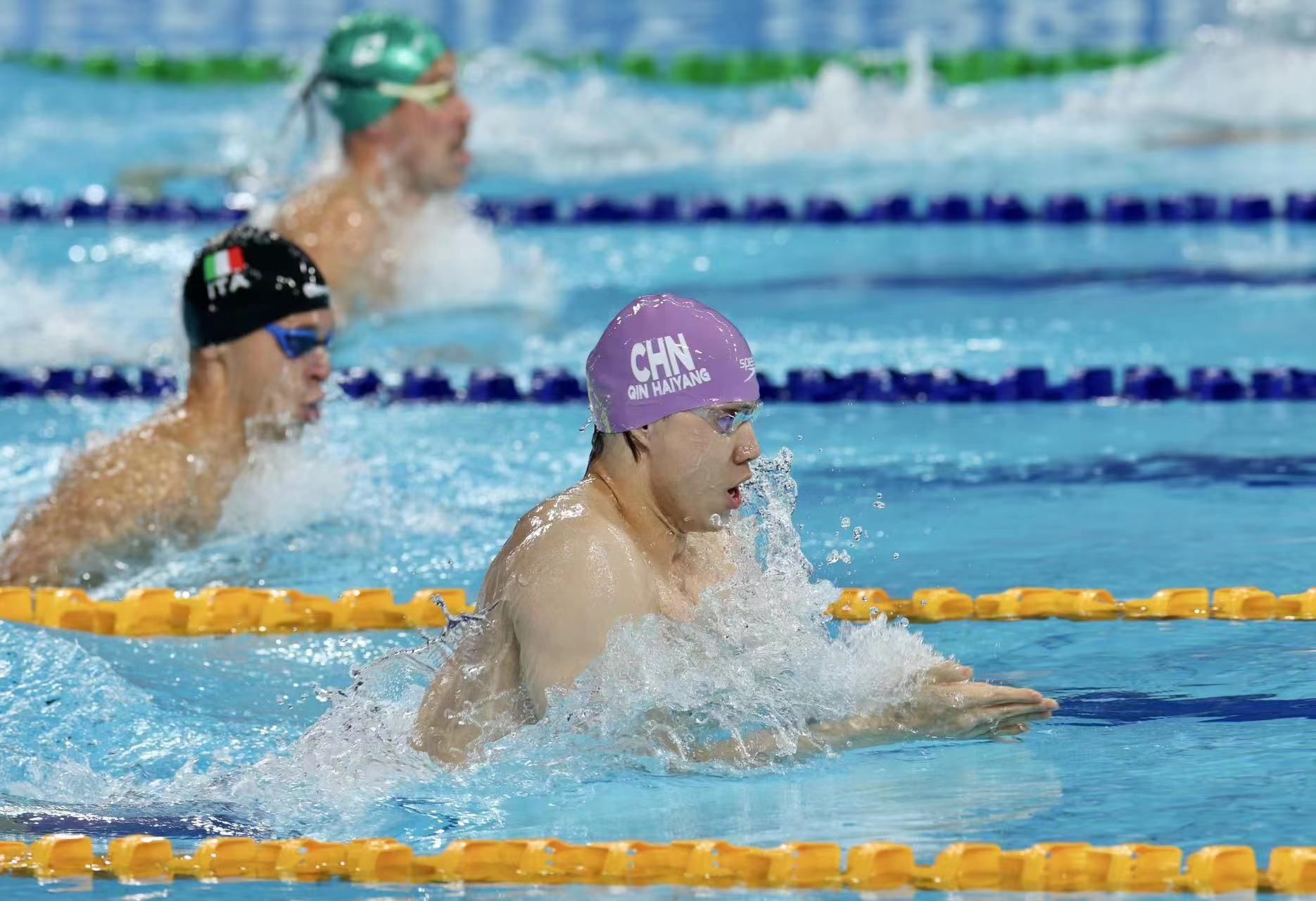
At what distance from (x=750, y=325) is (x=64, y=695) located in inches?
132

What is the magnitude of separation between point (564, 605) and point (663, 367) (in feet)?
1.31

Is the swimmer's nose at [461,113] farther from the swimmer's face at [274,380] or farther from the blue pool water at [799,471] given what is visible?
the swimmer's face at [274,380]

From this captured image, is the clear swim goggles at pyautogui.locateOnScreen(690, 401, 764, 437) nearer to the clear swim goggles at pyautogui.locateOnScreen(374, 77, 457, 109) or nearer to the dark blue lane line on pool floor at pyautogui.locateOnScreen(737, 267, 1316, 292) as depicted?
the clear swim goggles at pyautogui.locateOnScreen(374, 77, 457, 109)

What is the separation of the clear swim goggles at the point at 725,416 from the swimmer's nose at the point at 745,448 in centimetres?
1

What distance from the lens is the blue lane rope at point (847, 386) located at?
5.57 meters

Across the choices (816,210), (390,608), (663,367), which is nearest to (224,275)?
(390,608)

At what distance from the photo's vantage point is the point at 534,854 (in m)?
2.80

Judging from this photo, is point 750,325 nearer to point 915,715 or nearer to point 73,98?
point 915,715

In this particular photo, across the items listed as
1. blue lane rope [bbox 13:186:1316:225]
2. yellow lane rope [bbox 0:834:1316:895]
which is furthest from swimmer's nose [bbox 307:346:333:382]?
blue lane rope [bbox 13:186:1316:225]

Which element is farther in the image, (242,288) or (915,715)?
(242,288)

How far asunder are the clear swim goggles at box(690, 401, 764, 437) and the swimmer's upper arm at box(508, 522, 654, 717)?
0.91ft

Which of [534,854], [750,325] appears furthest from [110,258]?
[534,854]

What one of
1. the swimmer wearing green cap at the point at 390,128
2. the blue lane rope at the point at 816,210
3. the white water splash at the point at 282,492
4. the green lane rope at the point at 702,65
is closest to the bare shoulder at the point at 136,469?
the white water splash at the point at 282,492

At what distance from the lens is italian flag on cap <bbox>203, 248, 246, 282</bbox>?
432 cm
